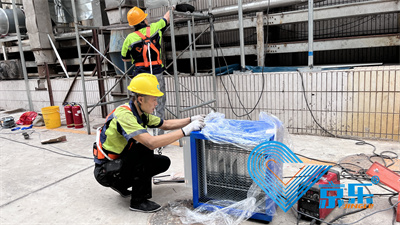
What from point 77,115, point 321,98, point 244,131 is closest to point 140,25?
point 244,131

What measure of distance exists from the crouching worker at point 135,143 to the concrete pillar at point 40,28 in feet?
24.4

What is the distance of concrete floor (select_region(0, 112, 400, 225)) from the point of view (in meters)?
3.07

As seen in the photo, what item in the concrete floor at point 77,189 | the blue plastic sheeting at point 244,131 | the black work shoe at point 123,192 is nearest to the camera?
the blue plastic sheeting at point 244,131

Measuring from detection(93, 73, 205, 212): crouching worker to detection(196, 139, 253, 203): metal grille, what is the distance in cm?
27

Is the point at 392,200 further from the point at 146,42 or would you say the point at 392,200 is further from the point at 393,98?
the point at 146,42

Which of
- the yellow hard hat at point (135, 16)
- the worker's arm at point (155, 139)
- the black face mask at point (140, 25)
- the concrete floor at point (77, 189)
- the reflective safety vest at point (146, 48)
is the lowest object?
the concrete floor at point (77, 189)

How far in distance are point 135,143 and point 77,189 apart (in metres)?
1.31

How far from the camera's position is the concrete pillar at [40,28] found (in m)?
9.14

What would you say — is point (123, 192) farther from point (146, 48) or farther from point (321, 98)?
point (321, 98)

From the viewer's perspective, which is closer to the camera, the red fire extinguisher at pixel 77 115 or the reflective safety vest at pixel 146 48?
the reflective safety vest at pixel 146 48

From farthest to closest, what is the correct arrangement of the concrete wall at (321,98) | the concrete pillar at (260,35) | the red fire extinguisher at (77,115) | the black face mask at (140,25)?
1. the red fire extinguisher at (77,115)
2. the concrete pillar at (260,35)
3. the black face mask at (140,25)
4. the concrete wall at (321,98)

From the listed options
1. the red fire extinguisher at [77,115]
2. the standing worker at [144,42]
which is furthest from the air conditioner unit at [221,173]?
the red fire extinguisher at [77,115]

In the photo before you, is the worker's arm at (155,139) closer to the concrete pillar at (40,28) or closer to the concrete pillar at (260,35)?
the concrete pillar at (260,35)

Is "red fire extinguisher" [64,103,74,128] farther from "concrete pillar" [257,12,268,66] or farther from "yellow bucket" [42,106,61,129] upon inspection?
"concrete pillar" [257,12,268,66]
